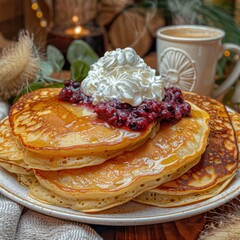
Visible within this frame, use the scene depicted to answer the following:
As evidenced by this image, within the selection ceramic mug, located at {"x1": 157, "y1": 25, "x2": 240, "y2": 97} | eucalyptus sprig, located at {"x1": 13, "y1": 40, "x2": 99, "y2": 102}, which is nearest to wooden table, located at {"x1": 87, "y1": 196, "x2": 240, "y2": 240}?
eucalyptus sprig, located at {"x1": 13, "y1": 40, "x2": 99, "y2": 102}

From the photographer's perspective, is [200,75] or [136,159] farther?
[200,75]

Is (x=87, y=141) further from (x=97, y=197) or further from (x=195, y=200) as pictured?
(x=195, y=200)

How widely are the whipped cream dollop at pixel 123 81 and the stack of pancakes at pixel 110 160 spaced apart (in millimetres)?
67

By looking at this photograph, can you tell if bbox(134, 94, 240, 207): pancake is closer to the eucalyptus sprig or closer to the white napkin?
the white napkin

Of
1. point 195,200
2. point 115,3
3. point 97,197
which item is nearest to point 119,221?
point 97,197

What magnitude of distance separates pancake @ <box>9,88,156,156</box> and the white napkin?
0.52 ft

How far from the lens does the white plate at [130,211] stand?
40.0 inches

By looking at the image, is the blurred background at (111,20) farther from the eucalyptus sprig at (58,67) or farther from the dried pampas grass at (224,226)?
the dried pampas grass at (224,226)

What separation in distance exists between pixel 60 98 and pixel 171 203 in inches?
17.5

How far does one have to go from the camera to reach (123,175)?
1038 millimetres

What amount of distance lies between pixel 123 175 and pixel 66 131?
→ 0.19 m

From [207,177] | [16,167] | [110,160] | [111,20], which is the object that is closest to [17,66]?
[16,167]

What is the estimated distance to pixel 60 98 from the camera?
4.19ft

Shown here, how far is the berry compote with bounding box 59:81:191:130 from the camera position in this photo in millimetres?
1103
